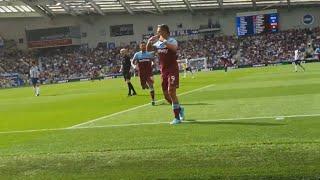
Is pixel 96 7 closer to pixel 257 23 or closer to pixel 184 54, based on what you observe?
pixel 184 54

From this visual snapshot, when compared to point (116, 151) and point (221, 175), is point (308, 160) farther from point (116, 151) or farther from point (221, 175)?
point (116, 151)

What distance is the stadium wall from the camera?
73.9 m

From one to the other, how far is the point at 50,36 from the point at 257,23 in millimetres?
28502

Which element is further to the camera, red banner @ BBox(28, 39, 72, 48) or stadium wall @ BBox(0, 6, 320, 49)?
red banner @ BBox(28, 39, 72, 48)

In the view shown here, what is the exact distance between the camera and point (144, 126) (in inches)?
517

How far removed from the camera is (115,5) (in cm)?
7438

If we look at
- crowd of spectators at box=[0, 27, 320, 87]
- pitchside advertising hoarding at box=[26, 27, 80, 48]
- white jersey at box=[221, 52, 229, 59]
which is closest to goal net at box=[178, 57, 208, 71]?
crowd of spectators at box=[0, 27, 320, 87]

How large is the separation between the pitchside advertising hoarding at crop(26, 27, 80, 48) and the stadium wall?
70cm

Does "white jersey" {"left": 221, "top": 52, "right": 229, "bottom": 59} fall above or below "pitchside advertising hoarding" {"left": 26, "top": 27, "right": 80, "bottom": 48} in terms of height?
below

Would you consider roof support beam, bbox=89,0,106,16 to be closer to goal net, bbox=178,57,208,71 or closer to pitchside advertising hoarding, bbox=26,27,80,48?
pitchside advertising hoarding, bbox=26,27,80,48

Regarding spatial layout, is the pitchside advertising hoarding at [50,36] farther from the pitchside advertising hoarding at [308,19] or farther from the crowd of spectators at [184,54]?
the pitchside advertising hoarding at [308,19]

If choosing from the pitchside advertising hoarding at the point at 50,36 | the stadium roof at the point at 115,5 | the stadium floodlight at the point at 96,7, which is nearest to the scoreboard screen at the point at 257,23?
the stadium roof at the point at 115,5

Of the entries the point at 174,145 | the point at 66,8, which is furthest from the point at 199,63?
the point at 174,145

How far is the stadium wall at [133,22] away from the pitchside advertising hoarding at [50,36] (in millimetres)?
702
